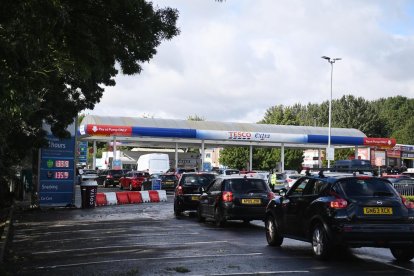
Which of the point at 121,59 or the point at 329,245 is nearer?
the point at 121,59

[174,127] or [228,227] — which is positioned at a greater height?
[174,127]

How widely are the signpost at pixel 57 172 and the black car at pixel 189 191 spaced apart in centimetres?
537

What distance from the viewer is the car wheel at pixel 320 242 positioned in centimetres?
994

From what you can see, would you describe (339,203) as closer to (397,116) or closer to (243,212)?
(243,212)

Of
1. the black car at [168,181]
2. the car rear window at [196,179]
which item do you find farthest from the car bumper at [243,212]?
the black car at [168,181]

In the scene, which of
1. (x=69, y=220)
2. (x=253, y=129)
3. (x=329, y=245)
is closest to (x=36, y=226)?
(x=69, y=220)

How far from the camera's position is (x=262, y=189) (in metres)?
16.6

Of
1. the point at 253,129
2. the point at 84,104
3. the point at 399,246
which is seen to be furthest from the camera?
the point at 253,129

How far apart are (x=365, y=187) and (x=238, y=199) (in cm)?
641

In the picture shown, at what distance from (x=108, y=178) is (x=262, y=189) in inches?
1335

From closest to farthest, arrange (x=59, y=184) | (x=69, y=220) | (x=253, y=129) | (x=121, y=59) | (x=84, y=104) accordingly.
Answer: (x=121, y=59)
(x=69, y=220)
(x=84, y=104)
(x=59, y=184)
(x=253, y=129)

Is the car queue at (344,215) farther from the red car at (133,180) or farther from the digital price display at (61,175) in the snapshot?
the red car at (133,180)

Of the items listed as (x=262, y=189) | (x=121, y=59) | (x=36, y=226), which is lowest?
(x=36, y=226)

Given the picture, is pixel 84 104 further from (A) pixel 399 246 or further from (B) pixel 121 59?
(A) pixel 399 246
